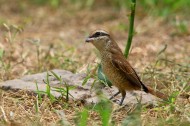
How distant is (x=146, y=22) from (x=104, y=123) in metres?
6.26

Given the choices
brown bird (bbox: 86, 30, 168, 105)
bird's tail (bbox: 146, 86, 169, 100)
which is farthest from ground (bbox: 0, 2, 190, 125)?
brown bird (bbox: 86, 30, 168, 105)

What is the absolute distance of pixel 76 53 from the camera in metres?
9.27

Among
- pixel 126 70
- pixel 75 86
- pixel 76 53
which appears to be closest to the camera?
pixel 126 70

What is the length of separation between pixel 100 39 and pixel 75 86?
55 cm

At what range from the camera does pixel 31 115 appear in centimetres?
593

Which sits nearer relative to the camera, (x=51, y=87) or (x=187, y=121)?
(x=187, y=121)

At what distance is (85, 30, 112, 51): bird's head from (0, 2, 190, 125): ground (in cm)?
67

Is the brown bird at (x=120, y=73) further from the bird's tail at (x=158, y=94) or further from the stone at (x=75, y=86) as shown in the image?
the stone at (x=75, y=86)

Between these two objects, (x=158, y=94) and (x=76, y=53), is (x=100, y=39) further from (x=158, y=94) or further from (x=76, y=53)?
(x=76, y=53)

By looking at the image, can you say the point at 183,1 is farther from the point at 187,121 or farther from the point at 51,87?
the point at 187,121

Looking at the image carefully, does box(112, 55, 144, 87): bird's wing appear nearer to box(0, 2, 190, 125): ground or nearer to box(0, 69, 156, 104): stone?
box(0, 69, 156, 104): stone

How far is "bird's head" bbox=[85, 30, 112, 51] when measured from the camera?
6578 millimetres

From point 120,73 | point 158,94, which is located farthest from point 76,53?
point 158,94

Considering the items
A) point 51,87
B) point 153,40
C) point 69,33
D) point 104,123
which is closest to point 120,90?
point 51,87
